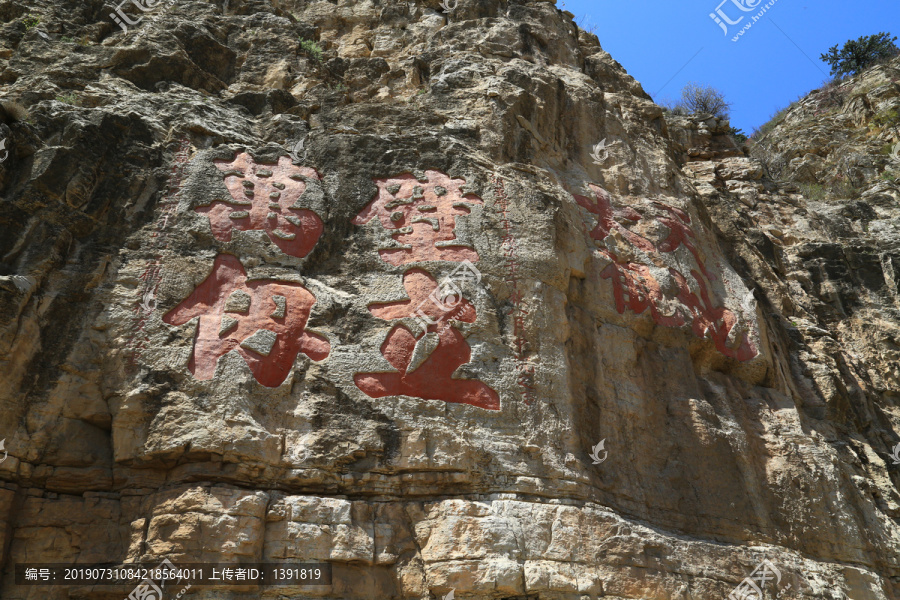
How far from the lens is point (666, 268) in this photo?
813cm

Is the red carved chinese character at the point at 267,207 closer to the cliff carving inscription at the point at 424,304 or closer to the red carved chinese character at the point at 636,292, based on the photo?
the cliff carving inscription at the point at 424,304

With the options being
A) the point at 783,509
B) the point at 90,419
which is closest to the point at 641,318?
the point at 783,509

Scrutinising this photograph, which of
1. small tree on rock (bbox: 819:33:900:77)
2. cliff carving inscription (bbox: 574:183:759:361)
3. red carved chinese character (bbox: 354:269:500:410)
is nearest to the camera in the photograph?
red carved chinese character (bbox: 354:269:500:410)

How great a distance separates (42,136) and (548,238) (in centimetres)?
498

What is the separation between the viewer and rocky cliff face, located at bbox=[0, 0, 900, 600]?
552 cm

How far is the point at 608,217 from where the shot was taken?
8.30 metres

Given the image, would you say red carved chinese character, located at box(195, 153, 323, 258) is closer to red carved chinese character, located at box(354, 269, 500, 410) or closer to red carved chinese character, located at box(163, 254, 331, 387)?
red carved chinese character, located at box(163, 254, 331, 387)

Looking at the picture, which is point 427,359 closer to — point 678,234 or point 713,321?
point 713,321

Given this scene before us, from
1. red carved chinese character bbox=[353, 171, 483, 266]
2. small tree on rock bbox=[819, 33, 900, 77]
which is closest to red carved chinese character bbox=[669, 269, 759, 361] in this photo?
red carved chinese character bbox=[353, 171, 483, 266]

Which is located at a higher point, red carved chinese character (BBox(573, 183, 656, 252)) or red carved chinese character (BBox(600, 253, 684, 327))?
red carved chinese character (BBox(573, 183, 656, 252))

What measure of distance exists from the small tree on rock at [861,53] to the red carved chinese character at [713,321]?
18503mm

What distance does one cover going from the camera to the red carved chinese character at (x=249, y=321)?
5.99m

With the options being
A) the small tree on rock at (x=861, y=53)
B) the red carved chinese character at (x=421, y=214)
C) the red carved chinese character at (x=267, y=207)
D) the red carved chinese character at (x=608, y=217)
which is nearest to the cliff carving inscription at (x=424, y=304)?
Result: the red carved chinese character at (x=421, y=214)

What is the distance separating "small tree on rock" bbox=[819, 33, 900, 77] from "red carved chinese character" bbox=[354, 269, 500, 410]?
71.2 ft
